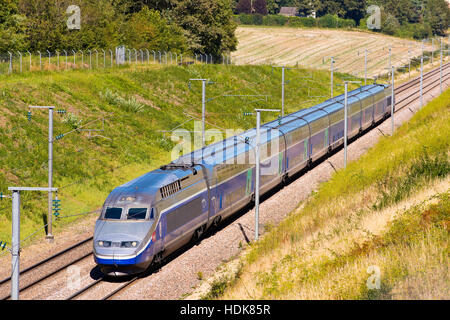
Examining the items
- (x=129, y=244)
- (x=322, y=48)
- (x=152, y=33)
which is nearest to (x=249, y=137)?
(x=129, y=244)

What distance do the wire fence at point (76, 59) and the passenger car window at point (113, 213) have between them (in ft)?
105

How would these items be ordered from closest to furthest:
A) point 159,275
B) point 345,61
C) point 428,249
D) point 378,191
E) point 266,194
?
point 428,249 < point 159,275 < point 378,191 < point 266,194 < point 345,61

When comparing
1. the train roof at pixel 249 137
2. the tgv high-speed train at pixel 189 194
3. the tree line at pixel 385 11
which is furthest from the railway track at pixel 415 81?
the tree line at pixel 385 11

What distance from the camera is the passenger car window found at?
2272 centimetres

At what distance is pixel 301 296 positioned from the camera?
17000 mm

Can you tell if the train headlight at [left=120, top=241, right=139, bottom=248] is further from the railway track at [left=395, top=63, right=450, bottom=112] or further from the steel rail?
the railway track at [left=395, top=63, right=450, bottom=112]

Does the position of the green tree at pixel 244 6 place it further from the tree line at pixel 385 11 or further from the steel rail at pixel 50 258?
the steel rail at pixel 50 258

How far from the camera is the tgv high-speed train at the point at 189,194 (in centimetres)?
2209

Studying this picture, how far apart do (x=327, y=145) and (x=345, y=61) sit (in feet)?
243

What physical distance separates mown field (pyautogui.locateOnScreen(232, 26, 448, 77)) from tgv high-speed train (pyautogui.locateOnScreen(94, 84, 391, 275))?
6883 cm

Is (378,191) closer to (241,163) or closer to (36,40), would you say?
(241,163)

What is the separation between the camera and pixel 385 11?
18738cm

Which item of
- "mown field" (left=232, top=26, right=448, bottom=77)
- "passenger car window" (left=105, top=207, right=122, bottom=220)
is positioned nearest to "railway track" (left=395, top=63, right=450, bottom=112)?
"mown field" (left=232, top=26, right=448, bottom=77)

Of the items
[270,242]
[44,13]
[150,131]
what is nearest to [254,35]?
[44,13]
